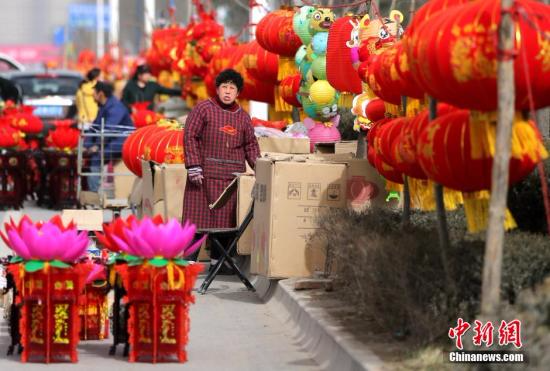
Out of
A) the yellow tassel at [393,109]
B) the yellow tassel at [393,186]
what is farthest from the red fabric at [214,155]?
the yellow tassel at [393,109]

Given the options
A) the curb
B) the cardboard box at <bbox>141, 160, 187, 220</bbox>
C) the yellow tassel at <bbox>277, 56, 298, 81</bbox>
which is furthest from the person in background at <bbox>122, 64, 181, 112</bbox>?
the curb

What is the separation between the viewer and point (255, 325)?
40.4 feet

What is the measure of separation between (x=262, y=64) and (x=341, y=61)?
514 cm

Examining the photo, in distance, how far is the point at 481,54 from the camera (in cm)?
856

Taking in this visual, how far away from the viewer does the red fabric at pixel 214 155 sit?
1478cm

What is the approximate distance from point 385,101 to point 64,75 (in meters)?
22.2

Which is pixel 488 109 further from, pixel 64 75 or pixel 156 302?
pixel 64 75

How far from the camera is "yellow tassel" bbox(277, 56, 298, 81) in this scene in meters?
19.0

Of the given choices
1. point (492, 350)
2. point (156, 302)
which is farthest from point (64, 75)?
point (492, 350)

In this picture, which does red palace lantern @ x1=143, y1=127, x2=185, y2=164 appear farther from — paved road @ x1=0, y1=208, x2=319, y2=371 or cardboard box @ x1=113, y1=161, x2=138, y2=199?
cardboard box @ x1=113, y1=161, x2=138, y2=199

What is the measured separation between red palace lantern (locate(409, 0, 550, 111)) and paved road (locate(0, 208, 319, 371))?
2.32 metres

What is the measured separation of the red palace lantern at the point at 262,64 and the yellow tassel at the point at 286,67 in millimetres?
763

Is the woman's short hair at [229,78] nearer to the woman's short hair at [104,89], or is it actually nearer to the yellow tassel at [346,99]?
the yellow tassel at [346,99]

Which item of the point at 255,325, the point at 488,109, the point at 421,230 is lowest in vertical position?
the point at 255,325
